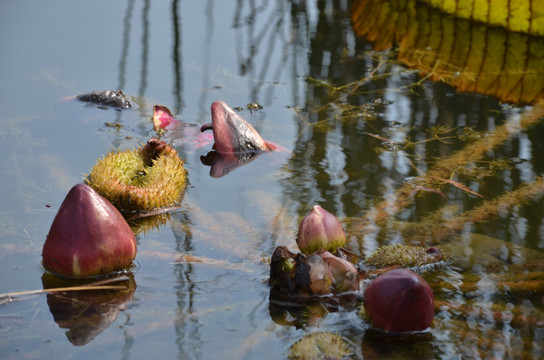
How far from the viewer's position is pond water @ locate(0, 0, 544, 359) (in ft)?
6.35

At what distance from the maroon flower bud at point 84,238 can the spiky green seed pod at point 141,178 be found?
1.37 ft

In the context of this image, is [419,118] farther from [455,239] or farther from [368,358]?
[368,358]

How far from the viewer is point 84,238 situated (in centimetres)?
209

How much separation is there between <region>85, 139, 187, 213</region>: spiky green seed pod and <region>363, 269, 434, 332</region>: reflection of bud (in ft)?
3.26

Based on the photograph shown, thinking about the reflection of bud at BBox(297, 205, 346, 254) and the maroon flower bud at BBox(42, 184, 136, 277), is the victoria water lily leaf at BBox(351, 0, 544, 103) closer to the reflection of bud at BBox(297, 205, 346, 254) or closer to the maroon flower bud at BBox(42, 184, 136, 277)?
the reflection of bud at BBox(297, 205, 346, 254)

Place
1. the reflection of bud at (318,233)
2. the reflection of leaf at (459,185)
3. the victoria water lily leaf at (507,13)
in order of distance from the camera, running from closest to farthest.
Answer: the reflection of bud at (318,233) < the reflection of leaf at (459,185) < the victoria water lily leaf at (507,13)

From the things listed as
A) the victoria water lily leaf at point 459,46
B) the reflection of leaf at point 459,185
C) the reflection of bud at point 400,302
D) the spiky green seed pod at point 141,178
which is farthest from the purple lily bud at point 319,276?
the victoria water lily leaf at point 459,46

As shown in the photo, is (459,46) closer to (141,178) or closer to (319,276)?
(141,178)

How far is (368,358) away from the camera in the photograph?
1.81 metres

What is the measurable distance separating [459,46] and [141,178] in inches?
97.9

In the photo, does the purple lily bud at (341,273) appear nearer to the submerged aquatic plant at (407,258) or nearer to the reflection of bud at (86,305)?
the submerged aquatic plant at (407,258)

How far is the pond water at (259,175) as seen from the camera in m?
1.94

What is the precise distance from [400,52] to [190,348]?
9.49ft

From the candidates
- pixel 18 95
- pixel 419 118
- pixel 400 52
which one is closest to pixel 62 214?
pixel 18 95
